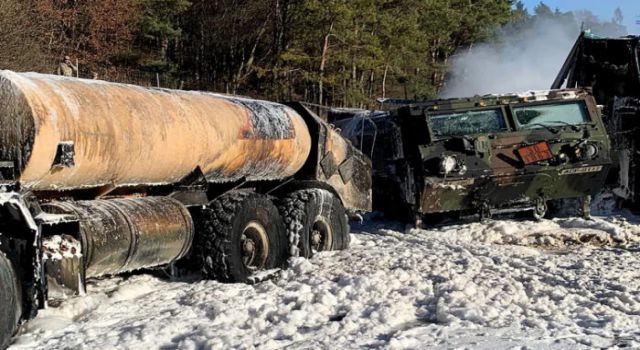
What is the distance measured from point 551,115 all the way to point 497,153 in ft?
3.75

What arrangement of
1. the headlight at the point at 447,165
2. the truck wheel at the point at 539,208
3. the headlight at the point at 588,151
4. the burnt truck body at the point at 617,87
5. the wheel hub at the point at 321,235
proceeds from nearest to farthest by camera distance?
the wheel hub at the point at 321,235 → the headlight at the point at 447,165 → the headlight at the point at 588,151 → the truck wheel at the point at 539,208 → the burnt truck body at the point at 617,87

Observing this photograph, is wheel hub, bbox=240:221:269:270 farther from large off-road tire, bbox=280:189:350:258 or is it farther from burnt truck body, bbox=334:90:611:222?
burnt truck body, bbox=334:90:611:222

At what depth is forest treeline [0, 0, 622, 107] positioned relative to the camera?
28406mm

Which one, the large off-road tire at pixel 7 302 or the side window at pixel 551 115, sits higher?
the side window at pixel 551 115

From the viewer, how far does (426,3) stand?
122ft

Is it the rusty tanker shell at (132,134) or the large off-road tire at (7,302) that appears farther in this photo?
the rusty tanker shell at (132,134)

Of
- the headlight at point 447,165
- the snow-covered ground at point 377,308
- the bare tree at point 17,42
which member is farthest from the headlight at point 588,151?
the bare tree at point 17,42

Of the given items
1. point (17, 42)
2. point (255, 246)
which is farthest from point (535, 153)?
point (17, 42)

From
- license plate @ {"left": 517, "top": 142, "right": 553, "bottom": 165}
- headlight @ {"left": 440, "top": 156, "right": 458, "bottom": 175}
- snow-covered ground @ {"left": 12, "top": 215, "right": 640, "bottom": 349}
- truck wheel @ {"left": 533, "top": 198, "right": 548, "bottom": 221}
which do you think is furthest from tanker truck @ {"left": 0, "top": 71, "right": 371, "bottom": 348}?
truck wheel @ {"left": 533, "top": 198, "right": 548, "bottom": 221}

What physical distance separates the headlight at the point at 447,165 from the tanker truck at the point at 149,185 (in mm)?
1823

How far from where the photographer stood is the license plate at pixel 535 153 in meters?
11.3

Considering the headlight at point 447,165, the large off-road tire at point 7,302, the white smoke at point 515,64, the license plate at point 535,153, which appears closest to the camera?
the large off-road tire at point 7,302

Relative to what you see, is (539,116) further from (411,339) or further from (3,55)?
(3,55)

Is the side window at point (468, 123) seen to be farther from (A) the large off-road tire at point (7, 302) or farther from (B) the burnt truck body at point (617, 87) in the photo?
(A) the large off-road tire at point (7, 302)
